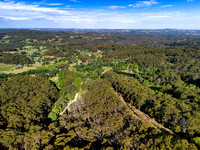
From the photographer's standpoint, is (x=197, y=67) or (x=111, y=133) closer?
→ (x=111, y=133)

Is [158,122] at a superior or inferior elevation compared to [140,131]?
inferior

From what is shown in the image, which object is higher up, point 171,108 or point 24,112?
point 171,108

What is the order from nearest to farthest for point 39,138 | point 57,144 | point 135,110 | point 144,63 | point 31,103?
point 57,144 → point 39,138 → point 31,103 → point 135,110 → point 144,63

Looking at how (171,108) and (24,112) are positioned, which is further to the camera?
(171,108)

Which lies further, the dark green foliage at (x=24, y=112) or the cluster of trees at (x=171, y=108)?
the cluster of trees at (x=171, y=108)

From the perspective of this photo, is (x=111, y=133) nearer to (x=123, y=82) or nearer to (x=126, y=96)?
(x=126, y=96)

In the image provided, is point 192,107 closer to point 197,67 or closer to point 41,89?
point 41,89

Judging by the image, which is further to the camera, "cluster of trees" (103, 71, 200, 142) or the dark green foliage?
"cluster of trees" (103, 71, 200, 142)

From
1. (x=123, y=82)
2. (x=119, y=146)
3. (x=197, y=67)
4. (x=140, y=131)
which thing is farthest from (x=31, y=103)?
(x=197, y=67)

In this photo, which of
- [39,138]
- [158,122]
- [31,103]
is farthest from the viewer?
[31,103]
